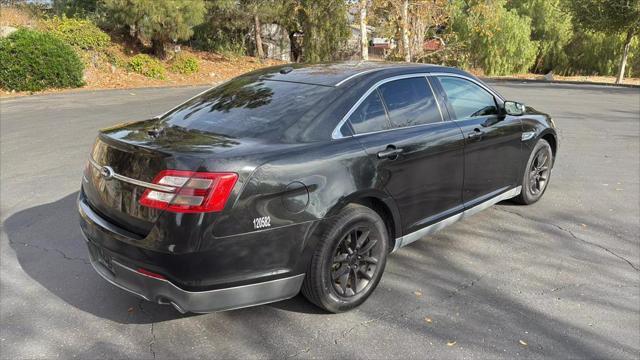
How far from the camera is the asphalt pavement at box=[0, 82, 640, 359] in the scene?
9.97ft

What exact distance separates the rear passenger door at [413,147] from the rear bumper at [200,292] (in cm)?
102

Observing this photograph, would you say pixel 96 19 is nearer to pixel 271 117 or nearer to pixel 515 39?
pixel 271 117

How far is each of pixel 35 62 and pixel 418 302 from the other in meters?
16.5

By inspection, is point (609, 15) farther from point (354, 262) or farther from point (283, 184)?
point (283, 184)

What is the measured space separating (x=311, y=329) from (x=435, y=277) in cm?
119

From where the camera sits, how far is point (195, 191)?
106 inches

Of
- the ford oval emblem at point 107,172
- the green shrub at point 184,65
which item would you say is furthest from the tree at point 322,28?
the ford oval emblem at point 107,172

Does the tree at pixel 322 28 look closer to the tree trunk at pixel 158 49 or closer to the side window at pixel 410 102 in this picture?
the tree trunk at pixel 158 49

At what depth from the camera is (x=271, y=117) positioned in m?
3.32

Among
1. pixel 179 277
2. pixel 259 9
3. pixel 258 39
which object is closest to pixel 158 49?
pixel 259 9

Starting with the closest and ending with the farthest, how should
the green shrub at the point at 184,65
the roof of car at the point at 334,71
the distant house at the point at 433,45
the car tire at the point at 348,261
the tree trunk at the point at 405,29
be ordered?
1. the car tire at the point at 348,261
2. the roof of car at the point at 334,71
3. the tree trunk at the point at 405,29
4. the green shrub at the point at 184,65
5. the distant house at the point at 433,45

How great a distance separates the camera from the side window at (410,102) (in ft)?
12.4

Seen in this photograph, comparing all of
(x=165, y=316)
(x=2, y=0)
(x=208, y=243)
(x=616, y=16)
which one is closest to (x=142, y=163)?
(x=208, y=243)

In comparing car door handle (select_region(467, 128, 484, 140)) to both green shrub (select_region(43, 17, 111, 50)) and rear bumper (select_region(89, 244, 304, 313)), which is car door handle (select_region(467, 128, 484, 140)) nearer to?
rear bumper (select_region(89, 244, 304, 313))
